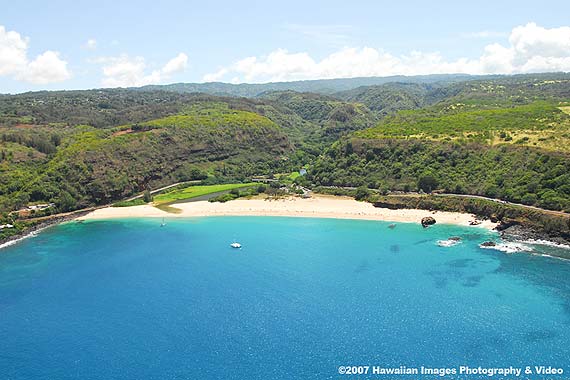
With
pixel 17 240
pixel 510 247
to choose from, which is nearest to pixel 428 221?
pixel 510 247

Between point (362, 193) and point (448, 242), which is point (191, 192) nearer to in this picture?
point (362, 193)

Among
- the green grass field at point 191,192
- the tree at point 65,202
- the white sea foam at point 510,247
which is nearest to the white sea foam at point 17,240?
the tree at point 65,202

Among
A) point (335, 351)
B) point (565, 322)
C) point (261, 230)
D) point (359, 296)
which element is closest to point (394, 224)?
point (261, 230)

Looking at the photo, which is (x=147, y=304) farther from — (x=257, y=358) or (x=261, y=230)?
(x=261, y=230)

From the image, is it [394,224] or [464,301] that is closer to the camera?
[464,301]

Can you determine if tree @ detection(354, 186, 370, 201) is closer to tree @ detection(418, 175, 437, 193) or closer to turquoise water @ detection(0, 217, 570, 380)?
tree @ detection(418, 175, 437, 193)

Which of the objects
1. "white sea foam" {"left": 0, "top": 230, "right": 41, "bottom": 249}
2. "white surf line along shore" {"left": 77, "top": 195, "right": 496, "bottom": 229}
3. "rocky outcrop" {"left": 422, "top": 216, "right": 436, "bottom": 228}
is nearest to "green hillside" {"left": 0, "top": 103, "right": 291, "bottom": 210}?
"white surf line along shore" {"left": 77, "top": 195, "right": 496, "bottom": 229}
